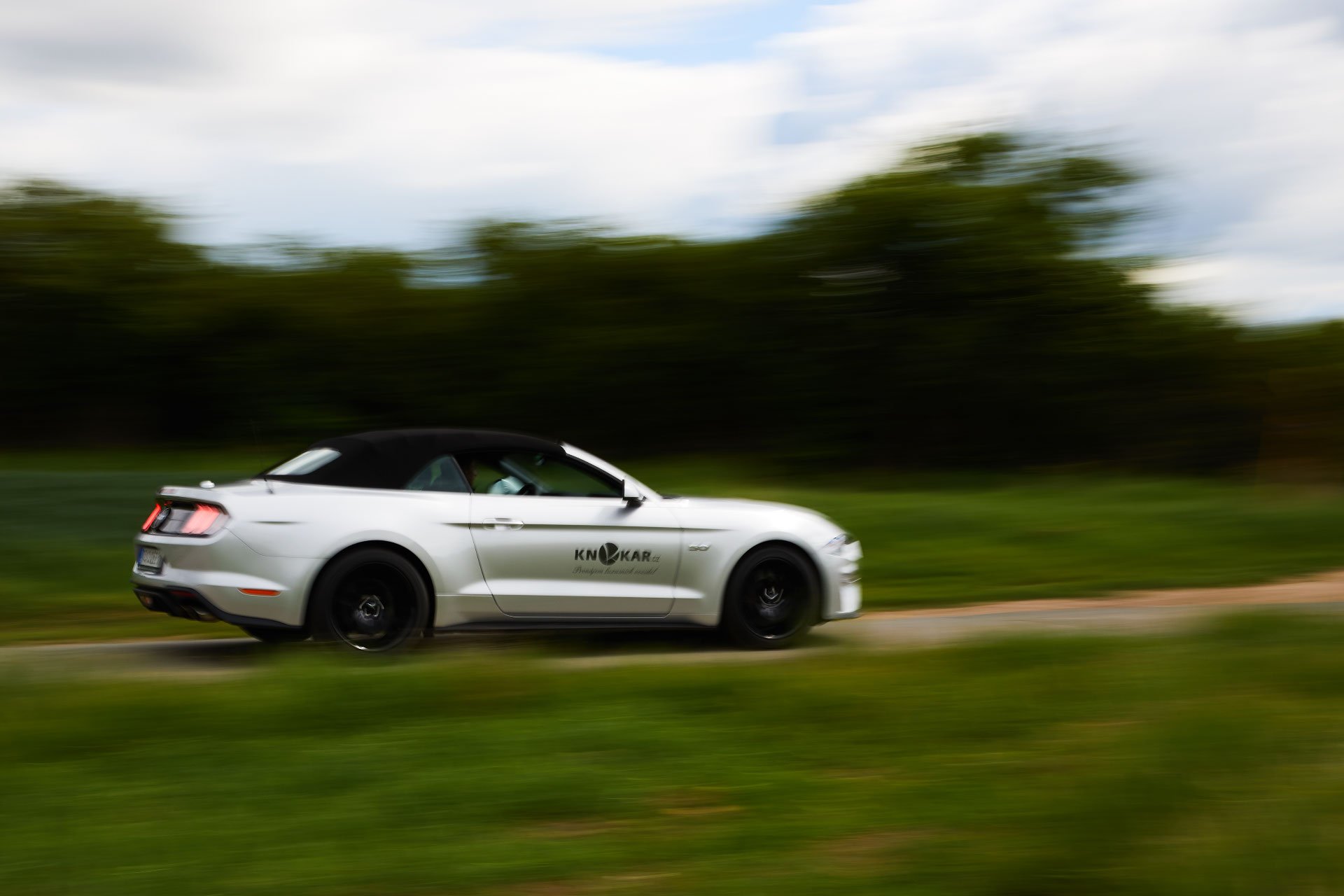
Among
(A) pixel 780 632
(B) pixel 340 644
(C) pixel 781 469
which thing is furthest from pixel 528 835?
(C) pixel 781 469

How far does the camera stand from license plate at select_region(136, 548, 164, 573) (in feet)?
26.2

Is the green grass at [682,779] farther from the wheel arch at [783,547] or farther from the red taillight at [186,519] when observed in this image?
the wheel arch at [783,547]

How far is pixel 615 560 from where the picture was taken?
8586mm

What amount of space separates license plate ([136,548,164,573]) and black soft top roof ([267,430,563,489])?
2.67 feet

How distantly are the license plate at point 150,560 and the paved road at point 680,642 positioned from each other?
568mm

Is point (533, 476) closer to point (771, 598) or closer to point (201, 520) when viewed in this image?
point (771, 598)

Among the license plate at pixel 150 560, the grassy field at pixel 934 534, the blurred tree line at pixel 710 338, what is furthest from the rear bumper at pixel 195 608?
the blurred tree line at pixel 710 338

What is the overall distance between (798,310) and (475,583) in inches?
571

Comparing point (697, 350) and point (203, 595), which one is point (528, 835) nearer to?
point (203, 595)

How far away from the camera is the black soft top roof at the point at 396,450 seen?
825 centimetres

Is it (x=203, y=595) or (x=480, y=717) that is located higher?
(x=203, y=595)

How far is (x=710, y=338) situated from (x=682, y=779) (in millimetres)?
17236

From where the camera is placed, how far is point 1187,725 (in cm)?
541

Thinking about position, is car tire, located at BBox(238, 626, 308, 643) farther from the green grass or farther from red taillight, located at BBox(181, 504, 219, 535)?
the green grass
